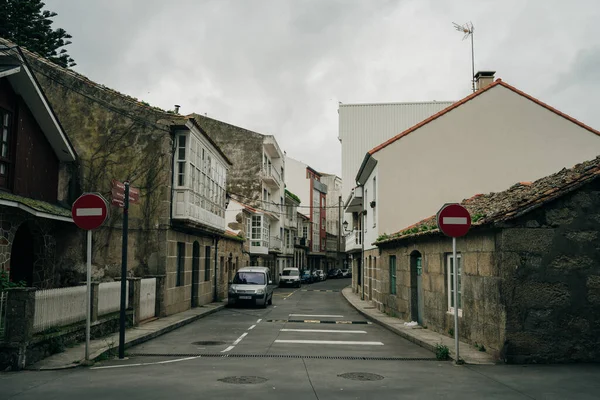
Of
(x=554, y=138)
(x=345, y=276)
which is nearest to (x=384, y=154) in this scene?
(x=554, y=138)

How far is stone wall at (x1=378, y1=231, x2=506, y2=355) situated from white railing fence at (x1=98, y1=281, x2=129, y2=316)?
856cm

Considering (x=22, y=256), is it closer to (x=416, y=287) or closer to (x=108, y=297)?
(x=108, y=297)

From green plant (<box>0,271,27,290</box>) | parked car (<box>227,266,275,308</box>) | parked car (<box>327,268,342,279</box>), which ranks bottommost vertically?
parked car (<box>327,268,342,279</box>)

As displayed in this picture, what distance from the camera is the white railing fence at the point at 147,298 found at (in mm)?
16109

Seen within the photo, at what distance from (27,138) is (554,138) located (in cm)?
1880

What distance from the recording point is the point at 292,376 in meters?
8.63

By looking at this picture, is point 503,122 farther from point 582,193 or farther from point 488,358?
point 488,358

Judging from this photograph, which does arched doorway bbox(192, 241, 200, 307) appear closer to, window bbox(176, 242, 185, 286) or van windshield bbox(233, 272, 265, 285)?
window bbox(176, 242, 185, 286)

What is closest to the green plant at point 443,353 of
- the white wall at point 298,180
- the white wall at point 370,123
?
the white wall at point 370,123

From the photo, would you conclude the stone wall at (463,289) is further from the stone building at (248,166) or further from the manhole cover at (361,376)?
the stone building at (248,166)

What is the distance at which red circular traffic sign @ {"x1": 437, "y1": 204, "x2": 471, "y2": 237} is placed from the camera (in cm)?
1027

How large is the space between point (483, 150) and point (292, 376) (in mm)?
15515

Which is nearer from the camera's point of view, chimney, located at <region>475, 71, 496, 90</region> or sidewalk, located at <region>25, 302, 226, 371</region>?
sidewalk, located at <region>25, 302, 226, 371</region>

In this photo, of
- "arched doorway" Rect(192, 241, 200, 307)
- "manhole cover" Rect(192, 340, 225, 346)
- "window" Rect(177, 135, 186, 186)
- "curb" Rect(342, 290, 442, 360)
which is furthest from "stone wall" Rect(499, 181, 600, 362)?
"arched doorway" Rect(192, 241, 200, 307)
